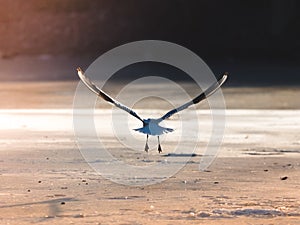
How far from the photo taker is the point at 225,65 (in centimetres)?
3788

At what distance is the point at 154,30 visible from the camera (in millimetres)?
43000

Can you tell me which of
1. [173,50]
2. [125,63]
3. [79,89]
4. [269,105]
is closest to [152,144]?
[269,105]

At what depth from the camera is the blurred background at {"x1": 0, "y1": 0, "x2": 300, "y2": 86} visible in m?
38.6

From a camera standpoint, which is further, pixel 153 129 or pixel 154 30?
pixel 154 30

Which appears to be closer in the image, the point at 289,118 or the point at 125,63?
the point at 289,118

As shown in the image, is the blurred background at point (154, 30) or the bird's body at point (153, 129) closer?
the bird's body at point (153, 129)

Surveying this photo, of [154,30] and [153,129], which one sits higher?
[154,30]

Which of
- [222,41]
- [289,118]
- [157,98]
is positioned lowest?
[289,118]

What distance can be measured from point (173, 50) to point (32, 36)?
4.74m

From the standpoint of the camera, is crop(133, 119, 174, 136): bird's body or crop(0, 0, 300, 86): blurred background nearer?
crop(133, 119, 174, 136): bird's body

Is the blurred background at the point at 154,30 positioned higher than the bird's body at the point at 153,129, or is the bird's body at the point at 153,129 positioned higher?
the blurred background at the point at 154,30

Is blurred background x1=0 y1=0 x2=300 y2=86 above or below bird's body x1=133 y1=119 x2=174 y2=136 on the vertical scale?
above

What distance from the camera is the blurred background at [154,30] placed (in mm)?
38625

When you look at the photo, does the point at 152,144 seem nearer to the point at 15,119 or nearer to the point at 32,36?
the point at 15,119
